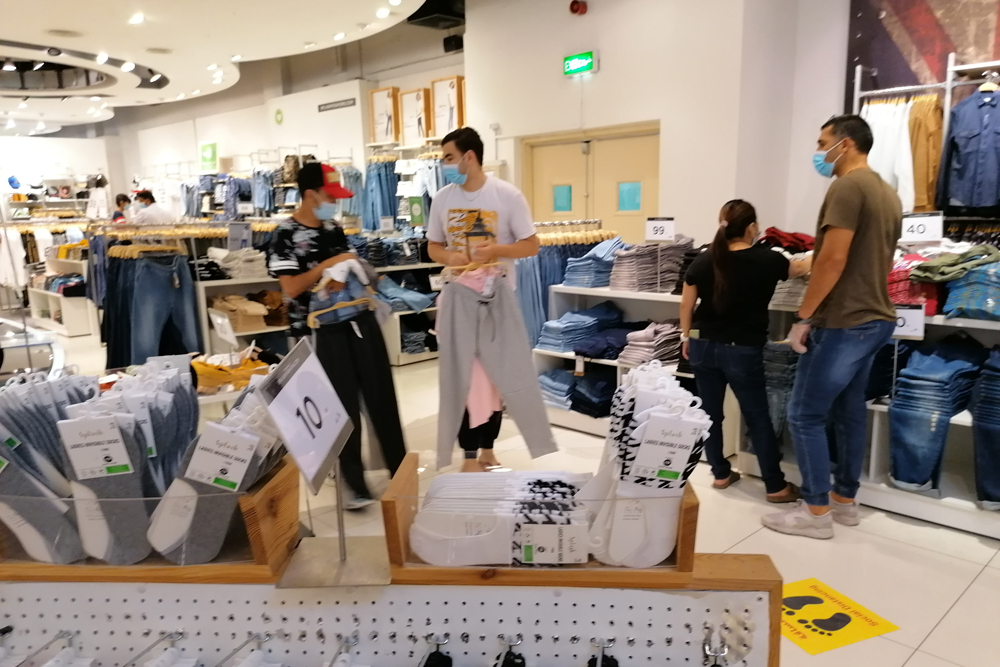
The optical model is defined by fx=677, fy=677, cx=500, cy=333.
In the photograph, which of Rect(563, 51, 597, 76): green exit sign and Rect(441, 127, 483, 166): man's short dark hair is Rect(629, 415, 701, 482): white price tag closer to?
Rect(441, 127, 483, 166): man's short dark hair

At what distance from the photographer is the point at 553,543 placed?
44.7 inches

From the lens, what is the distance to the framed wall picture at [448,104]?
313 inches

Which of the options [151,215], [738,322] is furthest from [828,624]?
[151,215]

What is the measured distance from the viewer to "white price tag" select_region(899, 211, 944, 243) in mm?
3094

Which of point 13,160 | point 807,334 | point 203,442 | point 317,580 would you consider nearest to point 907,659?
point 807,334

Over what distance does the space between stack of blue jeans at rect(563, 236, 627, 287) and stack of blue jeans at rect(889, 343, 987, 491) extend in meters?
1.86

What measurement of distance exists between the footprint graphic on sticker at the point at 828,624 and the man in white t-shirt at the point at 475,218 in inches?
57.0

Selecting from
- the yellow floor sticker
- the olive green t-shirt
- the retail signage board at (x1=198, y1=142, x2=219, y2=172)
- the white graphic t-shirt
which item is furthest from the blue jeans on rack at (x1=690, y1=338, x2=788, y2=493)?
the retail signage board at (x1=198, y1=142, x2=219, y2=172)

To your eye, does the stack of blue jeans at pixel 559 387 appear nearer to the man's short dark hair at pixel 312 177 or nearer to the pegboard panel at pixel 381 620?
the man's short dark hair at pixel 312 177

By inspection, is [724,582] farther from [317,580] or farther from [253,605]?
[253,605]

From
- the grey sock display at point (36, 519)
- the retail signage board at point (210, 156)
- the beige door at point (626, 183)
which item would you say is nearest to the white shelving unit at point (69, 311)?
the retail signage board at point (210, 156)

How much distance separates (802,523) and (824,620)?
672 millimetres

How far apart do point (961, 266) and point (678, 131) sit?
289 centimetres

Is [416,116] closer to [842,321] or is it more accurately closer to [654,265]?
[654,265]
